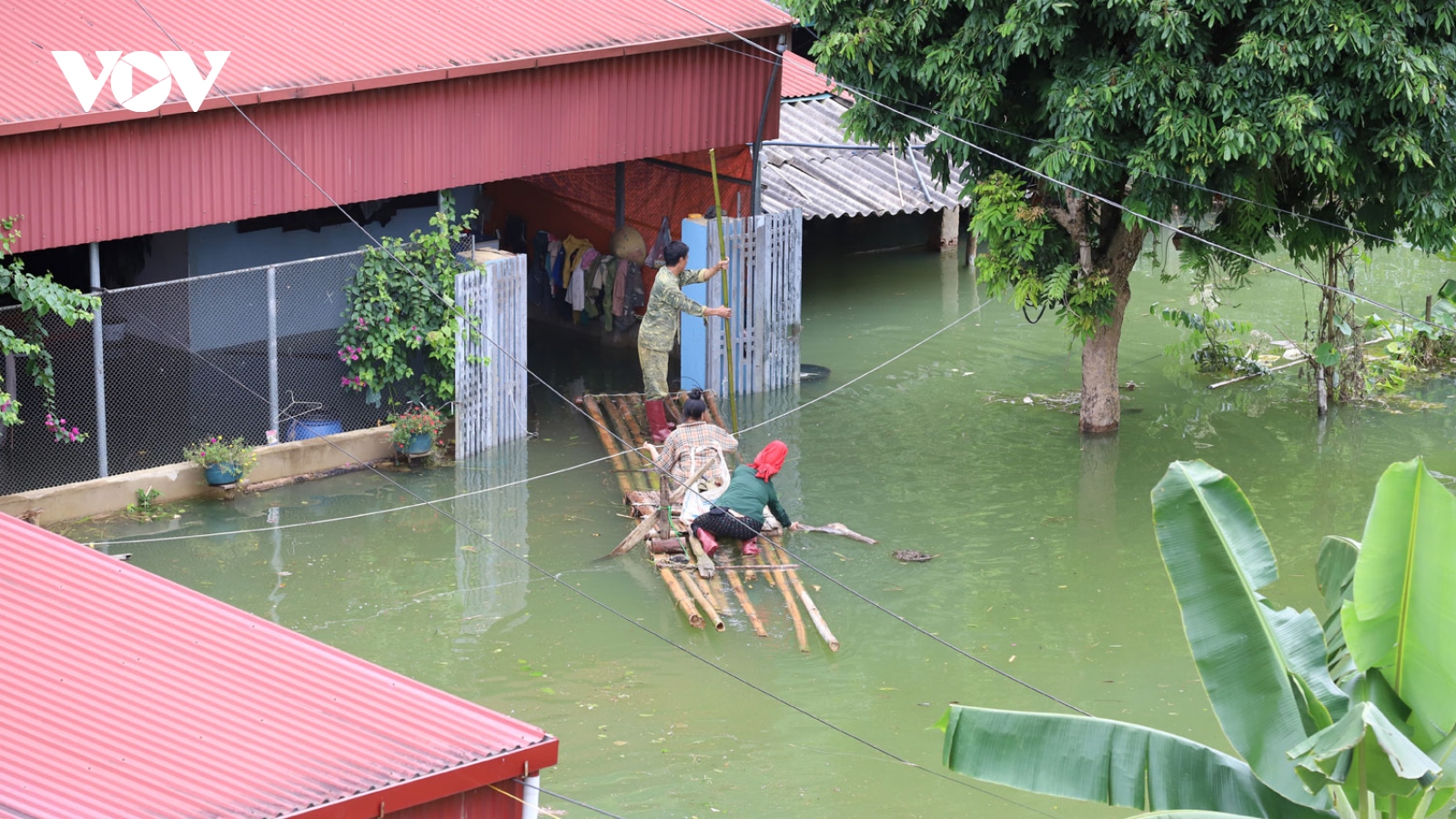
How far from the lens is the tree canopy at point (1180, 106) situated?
12.1 m

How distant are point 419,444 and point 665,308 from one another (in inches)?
108

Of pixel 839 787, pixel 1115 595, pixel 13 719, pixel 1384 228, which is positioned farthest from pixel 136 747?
pixel 1384 228

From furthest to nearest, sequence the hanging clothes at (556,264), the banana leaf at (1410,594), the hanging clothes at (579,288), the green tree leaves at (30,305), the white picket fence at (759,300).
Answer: the hanging clothes at (556,264) → the hanging clothes at (579,288) → the white picket fence at (759,300) → the green tree leaves at (30,305) → the banana leaf at (1410,594)

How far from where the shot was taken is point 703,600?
1138 centimetres

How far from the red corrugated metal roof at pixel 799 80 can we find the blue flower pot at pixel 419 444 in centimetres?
768

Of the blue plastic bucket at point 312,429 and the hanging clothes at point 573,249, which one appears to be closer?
the blue plastic bucket at point 312,429

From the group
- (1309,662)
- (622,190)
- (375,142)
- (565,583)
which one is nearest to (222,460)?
(375,142)

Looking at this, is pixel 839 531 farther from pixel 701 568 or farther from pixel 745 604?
pixel 745 604

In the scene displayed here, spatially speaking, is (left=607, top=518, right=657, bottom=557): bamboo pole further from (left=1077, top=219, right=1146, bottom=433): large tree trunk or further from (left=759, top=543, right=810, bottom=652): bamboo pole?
(left=1077, top=219, right=1146, bottom=433): large tree trunk

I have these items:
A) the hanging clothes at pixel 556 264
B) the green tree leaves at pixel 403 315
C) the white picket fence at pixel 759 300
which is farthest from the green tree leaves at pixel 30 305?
the hanging clothes at pixel 556 264

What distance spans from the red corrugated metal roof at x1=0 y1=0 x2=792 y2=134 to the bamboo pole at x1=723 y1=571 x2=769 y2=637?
5.56 m

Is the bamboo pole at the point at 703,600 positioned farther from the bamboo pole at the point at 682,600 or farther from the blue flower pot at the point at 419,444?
the blue flower pot at the point at 419,444

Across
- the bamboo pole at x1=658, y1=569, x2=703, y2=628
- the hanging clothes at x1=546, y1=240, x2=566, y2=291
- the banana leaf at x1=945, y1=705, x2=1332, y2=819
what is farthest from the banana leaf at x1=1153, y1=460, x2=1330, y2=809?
the hanging clothes at x1=546, y1=240, x2=566, y2=291

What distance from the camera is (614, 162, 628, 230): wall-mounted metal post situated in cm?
1858
